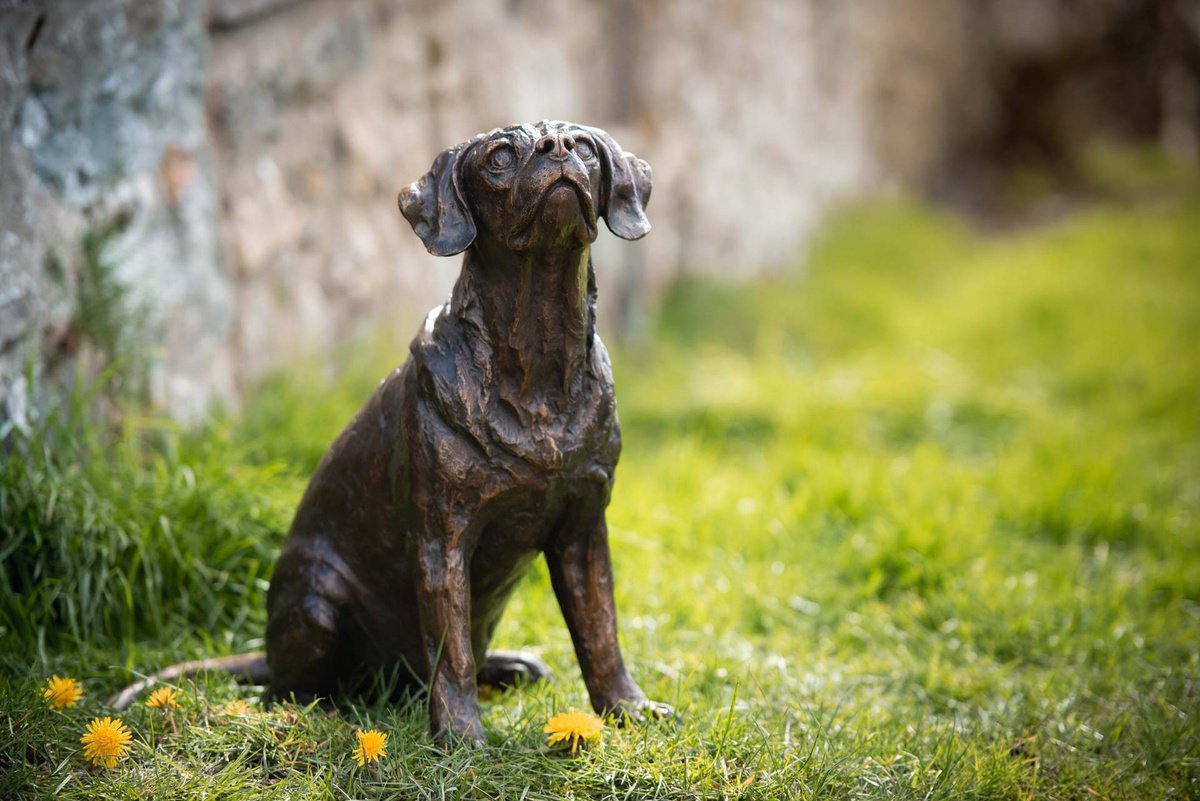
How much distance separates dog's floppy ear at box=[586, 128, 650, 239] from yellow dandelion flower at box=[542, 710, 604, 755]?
38.4 inches

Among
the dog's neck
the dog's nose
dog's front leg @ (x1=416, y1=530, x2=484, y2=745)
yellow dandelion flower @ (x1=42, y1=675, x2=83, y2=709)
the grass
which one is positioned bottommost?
the grass

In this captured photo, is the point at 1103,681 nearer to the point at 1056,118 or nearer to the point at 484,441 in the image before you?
the point at 484,441

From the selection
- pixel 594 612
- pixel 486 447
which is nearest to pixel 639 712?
pixel 594 612

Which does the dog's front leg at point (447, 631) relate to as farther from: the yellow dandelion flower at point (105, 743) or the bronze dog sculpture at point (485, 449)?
the yellow dandelion flower at point (105, 743)

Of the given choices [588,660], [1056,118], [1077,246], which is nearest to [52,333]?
Answer: [588,660]

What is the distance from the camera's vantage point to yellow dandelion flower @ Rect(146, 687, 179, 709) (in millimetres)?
2477

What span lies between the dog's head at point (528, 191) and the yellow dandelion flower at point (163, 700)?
3.73 feet

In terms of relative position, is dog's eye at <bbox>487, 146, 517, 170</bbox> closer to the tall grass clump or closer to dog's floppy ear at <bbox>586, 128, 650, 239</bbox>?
dog's floppy ear at <bbox>586, 128, 650, 239</bbox>

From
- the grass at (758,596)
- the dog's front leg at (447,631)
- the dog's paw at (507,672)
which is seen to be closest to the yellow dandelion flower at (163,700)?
the grass at (758,596)

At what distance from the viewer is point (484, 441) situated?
2.29 metres

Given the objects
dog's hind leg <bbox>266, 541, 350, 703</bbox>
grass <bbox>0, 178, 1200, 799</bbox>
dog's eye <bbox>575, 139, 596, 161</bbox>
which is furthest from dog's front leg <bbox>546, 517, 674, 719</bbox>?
dog's eye <bbox>575, 139, 596, 161</bbox>

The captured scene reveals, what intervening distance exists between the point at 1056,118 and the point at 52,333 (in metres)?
13.6

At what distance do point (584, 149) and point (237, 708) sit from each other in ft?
4.66

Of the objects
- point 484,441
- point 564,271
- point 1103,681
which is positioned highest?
point 564,271
